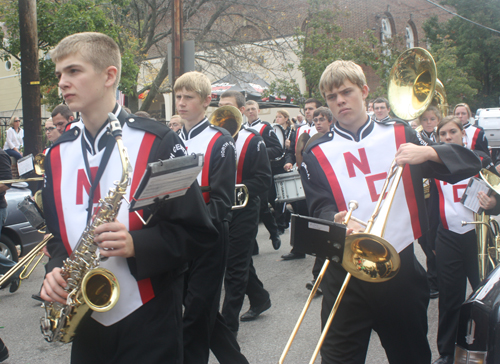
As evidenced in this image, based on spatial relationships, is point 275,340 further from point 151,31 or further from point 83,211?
point 151,31

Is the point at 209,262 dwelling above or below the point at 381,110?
below

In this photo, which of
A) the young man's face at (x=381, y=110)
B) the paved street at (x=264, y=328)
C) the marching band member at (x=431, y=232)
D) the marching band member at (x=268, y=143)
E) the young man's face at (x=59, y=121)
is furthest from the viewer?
the young man's face at (x=381, y=110)

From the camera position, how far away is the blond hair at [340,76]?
2.76 meters

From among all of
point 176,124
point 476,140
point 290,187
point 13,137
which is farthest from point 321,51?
point 476,140

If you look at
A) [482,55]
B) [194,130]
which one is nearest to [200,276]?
[194,130]

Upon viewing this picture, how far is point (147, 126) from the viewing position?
2102 mm

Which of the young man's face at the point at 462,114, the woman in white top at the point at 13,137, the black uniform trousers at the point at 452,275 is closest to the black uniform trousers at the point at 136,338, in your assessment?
the black uniform trousers at the point at 452,275

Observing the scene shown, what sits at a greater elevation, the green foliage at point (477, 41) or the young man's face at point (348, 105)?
the green foliage at point (477, 41)

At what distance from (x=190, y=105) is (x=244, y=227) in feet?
4.19

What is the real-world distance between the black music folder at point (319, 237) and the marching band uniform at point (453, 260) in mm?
2077

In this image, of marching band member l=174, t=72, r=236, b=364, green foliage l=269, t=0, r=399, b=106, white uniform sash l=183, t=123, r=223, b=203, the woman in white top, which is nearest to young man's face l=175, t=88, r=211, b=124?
marching band member l=174, t=72, r=236, b=364

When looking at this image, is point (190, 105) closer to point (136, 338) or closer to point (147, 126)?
point (147, 126)

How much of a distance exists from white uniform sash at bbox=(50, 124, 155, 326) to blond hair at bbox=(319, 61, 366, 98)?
3.86 ft

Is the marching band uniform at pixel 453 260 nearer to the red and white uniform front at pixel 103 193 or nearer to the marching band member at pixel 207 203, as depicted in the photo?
the marching band member at pixel 207 203
